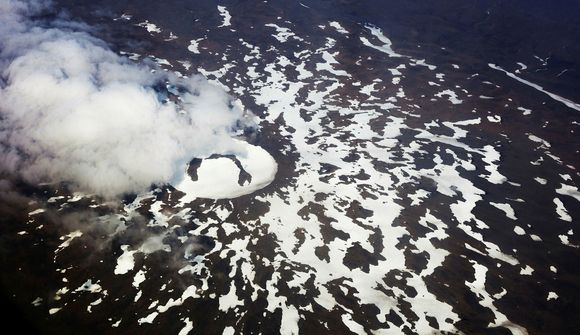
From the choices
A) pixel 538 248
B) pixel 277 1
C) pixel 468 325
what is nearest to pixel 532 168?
pixel 538 248

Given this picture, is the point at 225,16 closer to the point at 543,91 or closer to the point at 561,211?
the point at 543,91

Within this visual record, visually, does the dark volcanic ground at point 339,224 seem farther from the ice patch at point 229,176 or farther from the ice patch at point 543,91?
the ice patch at point 229,176

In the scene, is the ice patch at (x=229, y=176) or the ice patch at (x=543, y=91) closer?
the ice patch at (x=229, y=176)

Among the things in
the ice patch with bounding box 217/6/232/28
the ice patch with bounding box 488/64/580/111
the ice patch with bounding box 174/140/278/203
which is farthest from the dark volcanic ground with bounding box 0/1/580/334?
the ice patch with bounding box 217/6/232/28

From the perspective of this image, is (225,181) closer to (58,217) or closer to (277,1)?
(58,217)

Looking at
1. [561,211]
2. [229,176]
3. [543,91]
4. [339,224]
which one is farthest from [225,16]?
[561,211]

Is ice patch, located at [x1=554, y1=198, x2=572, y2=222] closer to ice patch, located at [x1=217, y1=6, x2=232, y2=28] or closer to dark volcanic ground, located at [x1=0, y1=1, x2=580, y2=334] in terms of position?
dark volcanic ground, located at [x1=0, y1=1, x2=580, y2=334]

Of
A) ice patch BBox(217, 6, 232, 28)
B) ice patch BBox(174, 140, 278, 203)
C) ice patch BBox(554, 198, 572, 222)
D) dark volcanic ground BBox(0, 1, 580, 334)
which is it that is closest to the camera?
dark volcanic ground BBox(0, 1, 580, 334)

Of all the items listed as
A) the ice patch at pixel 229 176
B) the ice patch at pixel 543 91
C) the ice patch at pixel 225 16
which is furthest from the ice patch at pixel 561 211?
the ice patch at pixel 225 16
